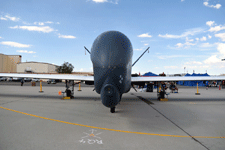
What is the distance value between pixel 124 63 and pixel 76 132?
3.43m

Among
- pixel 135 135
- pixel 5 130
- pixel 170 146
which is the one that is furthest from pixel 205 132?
pixel 5 130

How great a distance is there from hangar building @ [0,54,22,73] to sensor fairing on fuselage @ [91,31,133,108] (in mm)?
104002

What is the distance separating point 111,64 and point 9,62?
4396 inches

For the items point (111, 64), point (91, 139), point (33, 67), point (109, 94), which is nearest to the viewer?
point (91, 139)

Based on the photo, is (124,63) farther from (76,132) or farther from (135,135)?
(76,132)

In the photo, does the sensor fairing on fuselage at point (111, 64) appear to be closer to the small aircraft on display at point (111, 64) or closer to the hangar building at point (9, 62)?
the small aircraft on display at point (111, 64)

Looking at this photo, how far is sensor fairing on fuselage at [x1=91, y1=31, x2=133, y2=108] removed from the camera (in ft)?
20.6

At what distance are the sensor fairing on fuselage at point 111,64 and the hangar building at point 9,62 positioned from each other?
104 metres

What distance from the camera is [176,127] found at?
645 cm

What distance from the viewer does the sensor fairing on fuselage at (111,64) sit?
628 cm

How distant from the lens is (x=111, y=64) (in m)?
6.61

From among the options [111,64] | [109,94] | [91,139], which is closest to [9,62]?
[111,64]

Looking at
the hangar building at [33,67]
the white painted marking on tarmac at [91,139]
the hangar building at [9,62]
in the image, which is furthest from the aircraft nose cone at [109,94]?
the hangar building at [9,62]

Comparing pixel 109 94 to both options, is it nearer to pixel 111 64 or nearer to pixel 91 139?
pixel 111 64
